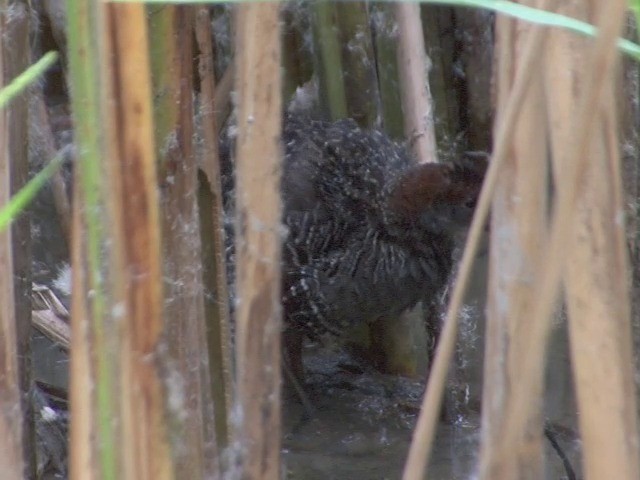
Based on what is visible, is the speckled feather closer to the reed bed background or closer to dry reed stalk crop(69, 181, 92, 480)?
the reed bed background

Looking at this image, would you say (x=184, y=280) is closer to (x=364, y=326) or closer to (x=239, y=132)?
(x=239, y=132)

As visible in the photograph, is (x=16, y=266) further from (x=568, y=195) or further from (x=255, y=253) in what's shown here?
(x=568, y=195)

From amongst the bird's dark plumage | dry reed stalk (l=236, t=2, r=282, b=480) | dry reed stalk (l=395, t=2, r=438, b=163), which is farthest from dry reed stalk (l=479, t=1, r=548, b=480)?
the bird's dark plumage

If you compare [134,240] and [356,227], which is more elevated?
[356,227]

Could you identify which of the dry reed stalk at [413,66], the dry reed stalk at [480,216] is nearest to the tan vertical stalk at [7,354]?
the dry reed stalk at [480,216]

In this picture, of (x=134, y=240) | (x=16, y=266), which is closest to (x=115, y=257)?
(x=134, y=240)

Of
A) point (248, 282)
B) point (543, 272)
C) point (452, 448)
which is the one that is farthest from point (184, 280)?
point (452, 448)
